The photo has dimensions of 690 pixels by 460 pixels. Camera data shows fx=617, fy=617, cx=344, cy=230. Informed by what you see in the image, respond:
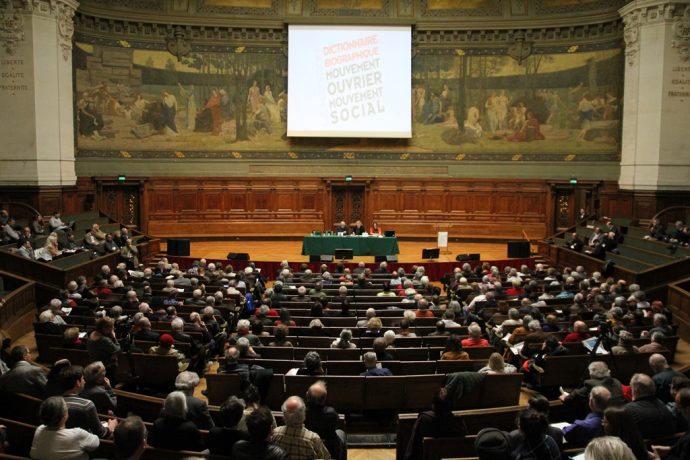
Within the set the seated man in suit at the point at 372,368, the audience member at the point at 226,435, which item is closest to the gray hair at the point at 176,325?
the seated man in suit at the point at 372,368

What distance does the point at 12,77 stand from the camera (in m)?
18.6

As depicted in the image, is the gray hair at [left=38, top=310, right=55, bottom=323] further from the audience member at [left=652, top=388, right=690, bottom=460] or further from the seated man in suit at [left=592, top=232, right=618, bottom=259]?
the seated man in suit at [left=592, top=232, right=618, bottom=259]

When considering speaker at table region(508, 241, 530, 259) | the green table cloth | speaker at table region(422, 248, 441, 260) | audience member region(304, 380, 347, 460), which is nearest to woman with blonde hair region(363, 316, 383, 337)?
audience member region(304, 380, 347, 460)

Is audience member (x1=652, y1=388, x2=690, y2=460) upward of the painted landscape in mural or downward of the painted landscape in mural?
downward

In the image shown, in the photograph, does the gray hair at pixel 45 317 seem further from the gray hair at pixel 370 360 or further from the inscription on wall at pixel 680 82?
the inscription on wall at pixel 680 82

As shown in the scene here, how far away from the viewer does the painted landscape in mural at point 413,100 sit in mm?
23281

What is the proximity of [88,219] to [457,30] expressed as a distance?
15.7 metres

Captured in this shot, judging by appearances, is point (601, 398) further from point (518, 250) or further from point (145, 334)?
point (518, 250)

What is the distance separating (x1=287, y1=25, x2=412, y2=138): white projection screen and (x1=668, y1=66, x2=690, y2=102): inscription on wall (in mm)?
9452

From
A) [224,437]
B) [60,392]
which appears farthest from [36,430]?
[224,437]

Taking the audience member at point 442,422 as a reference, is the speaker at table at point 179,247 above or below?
below

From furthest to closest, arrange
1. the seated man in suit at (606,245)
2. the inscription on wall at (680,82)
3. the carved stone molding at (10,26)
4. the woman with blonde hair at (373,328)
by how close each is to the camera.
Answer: the inscription on wall at (680,82) < the carved stone molding at (10,26) < the seated man in suit at (606,245) < the woman with blonde hair at (373,328)

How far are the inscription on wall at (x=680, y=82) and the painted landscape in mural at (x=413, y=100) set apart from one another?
12.0 ft

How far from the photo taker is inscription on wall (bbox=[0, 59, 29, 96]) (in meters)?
18.5
